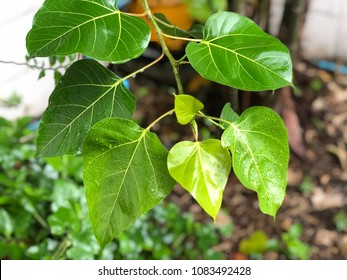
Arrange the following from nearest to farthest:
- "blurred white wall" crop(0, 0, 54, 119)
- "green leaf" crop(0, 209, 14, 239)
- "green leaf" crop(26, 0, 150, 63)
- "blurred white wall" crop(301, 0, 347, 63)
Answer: "green leaf" crop(26, 0, 150, 63) < "green leaf" crop(0, 209, 14, 239) < "blurred white wall" crop(0, 0, 54, 119) < "blurred white wall" crop(301, 0, 347, 63)

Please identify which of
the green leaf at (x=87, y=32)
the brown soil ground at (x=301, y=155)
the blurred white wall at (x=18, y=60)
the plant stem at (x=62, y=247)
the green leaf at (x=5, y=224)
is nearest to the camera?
the green leaf at (x=87, y=32)

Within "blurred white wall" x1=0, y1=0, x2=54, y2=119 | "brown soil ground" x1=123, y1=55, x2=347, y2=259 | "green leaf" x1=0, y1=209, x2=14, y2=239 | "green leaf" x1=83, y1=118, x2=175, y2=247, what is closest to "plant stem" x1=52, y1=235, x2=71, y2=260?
"green leaf" x1=0, y1=209, x2=14, y2=239

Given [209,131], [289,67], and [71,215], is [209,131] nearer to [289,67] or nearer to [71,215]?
[71,215]

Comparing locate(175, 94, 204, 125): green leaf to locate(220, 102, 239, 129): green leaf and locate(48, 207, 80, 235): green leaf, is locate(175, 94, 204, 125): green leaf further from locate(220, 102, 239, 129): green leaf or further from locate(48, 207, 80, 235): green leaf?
locate(48, 207, 80, 235): green leaf

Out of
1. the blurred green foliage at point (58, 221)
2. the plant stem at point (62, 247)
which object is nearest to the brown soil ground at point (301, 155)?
the blurred green foliage at point (58, 221)

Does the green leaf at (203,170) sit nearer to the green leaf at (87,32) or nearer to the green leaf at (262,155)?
the green leaf at (262,155)

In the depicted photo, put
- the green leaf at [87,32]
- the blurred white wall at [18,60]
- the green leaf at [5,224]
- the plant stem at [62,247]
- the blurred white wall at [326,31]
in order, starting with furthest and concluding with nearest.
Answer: the blurred white wall at [326,31], the blurred white wall at [18,60], the green leaf at [5,224], the plant stem at [62,247], the green leaf at [87,32]

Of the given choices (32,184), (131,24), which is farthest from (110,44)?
(32,184)

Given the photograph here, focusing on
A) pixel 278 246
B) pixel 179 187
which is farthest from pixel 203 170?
pixel 179 187
